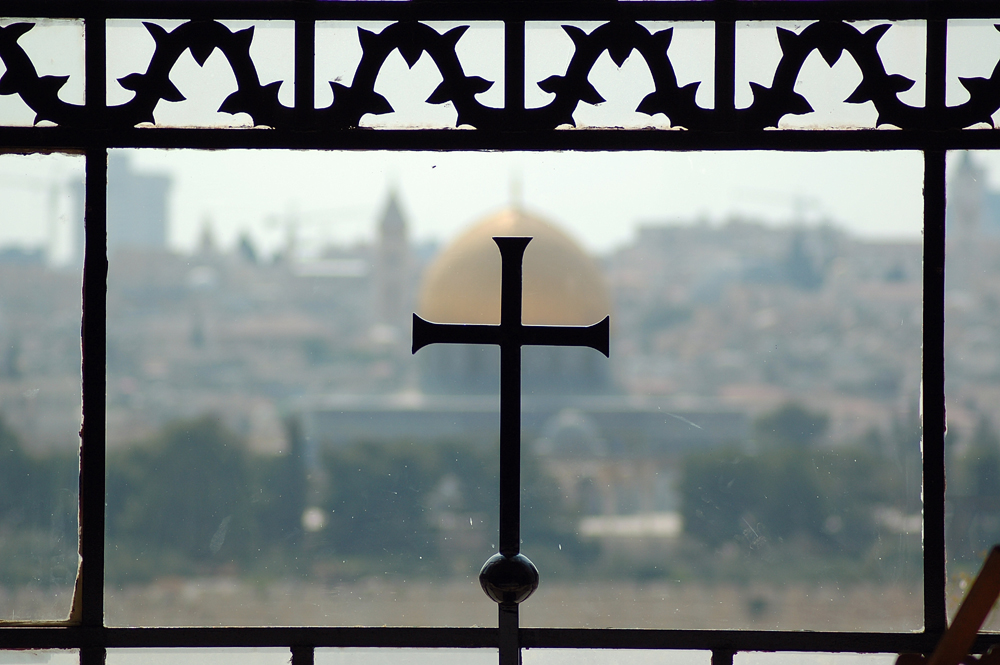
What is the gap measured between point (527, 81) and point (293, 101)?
610 mm

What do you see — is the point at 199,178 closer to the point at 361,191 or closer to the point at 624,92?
the point at 361,191

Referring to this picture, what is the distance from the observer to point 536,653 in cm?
274

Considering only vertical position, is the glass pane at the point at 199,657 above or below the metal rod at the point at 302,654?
below

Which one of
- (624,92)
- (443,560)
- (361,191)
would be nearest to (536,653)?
(624,92)

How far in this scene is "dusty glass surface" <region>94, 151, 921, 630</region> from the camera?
117 feet

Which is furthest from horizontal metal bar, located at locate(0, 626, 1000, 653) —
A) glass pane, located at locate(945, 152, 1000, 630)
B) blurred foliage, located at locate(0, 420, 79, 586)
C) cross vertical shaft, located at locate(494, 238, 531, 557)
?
glass pane, located at locate(945, 152, 1000, 630)

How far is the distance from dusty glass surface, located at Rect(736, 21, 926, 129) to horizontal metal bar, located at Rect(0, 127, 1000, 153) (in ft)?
0.24

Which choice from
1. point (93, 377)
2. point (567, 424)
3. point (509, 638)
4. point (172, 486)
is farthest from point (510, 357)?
point (567, 424)

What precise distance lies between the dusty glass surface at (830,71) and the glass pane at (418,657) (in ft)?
5.28

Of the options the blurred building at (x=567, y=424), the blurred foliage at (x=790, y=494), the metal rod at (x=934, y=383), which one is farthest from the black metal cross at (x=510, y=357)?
the blurred building at (x=567, y=424)

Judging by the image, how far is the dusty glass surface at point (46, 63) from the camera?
2.56 metres

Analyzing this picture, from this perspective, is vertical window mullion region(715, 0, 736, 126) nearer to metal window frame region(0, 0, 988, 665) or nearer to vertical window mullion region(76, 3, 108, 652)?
metal window frame region(0, 0, 988, 665)

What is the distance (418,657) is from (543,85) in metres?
1.58

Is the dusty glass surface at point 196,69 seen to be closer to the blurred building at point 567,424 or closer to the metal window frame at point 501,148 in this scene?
the metal window frame at point 501,148
